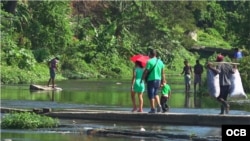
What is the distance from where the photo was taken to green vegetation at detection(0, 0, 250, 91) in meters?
→ 45.5

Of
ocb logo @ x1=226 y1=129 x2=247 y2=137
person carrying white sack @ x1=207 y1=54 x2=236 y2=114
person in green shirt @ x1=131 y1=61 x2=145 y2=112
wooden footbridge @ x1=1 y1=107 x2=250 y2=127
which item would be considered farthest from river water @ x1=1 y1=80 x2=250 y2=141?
ocb logo @ x1=226 y1=129 x2=247 y2=137

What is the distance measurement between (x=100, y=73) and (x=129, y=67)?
486 centimetres

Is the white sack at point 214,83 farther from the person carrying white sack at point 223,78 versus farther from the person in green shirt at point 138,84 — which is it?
the person in green shirt at point 138,84

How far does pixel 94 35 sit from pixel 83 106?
28863 mm

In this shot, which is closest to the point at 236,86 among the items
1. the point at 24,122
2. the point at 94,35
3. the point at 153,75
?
the point at 153,75

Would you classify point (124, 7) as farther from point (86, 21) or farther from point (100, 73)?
point (100, 73)

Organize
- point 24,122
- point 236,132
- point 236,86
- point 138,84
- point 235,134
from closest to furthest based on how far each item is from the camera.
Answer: point 235,134 → point 236,132 → point 24,122 → point 236,86 → point 138,84

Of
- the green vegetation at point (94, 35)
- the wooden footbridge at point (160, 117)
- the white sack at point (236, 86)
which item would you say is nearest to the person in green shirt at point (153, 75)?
the wooden footbridge at point (160, 117)

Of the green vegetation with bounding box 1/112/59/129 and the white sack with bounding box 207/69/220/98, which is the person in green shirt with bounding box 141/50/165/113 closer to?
the white sack with bounding box 207/69/220/98

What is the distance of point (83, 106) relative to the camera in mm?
25656

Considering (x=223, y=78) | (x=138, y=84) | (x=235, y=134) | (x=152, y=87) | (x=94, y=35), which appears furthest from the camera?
(x=94, y=35)

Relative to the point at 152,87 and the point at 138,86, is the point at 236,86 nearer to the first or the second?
the point at 152,87

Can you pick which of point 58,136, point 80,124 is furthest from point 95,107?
point 58,136

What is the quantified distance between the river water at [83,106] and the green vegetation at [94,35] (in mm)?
5506
